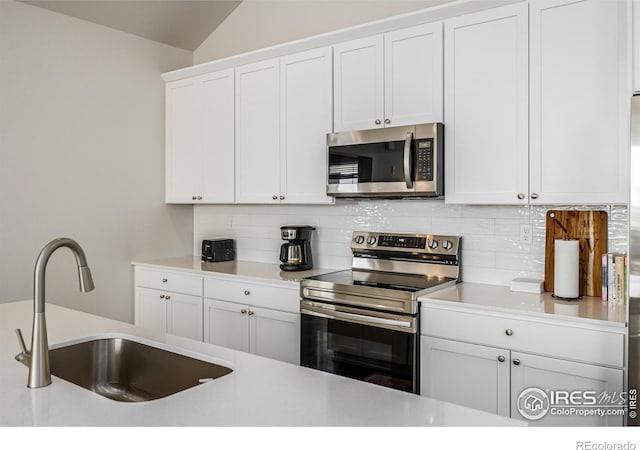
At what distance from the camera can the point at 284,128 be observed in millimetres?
3490

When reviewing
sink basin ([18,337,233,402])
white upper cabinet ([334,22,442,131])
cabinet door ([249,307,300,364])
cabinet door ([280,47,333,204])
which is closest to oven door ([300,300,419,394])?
cabinet door ([249,307,300,364])

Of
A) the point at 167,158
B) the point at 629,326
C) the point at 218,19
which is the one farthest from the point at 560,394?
the point at 218,19

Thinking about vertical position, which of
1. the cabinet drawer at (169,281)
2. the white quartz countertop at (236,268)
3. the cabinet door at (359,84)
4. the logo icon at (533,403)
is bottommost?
the logo icon at (533,403)

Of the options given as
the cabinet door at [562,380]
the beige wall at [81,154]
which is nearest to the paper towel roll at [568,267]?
the cabinet door at [562,380]

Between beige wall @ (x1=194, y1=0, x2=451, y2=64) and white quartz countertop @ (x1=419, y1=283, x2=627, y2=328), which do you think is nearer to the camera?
white quartz countertop @ (x1=419, y1=283, x2=627, y2=328)

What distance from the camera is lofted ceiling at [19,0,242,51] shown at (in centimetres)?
360

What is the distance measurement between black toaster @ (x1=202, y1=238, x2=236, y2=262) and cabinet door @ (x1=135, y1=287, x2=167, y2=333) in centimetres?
43

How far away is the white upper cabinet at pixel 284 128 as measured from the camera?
10.9 feet

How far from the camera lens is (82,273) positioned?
4.63ft

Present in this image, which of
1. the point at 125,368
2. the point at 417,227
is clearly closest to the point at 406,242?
the point at 417,227

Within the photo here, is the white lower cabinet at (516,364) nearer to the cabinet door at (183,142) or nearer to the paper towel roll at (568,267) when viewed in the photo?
the paper towel roll at (568,267)

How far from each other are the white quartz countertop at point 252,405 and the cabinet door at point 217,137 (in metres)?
2.43

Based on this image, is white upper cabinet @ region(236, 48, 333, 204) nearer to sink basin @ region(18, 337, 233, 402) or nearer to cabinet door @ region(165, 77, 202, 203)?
cabinet door @ region(165, 77, 202, 203)

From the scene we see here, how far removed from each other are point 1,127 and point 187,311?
1.69 meters
